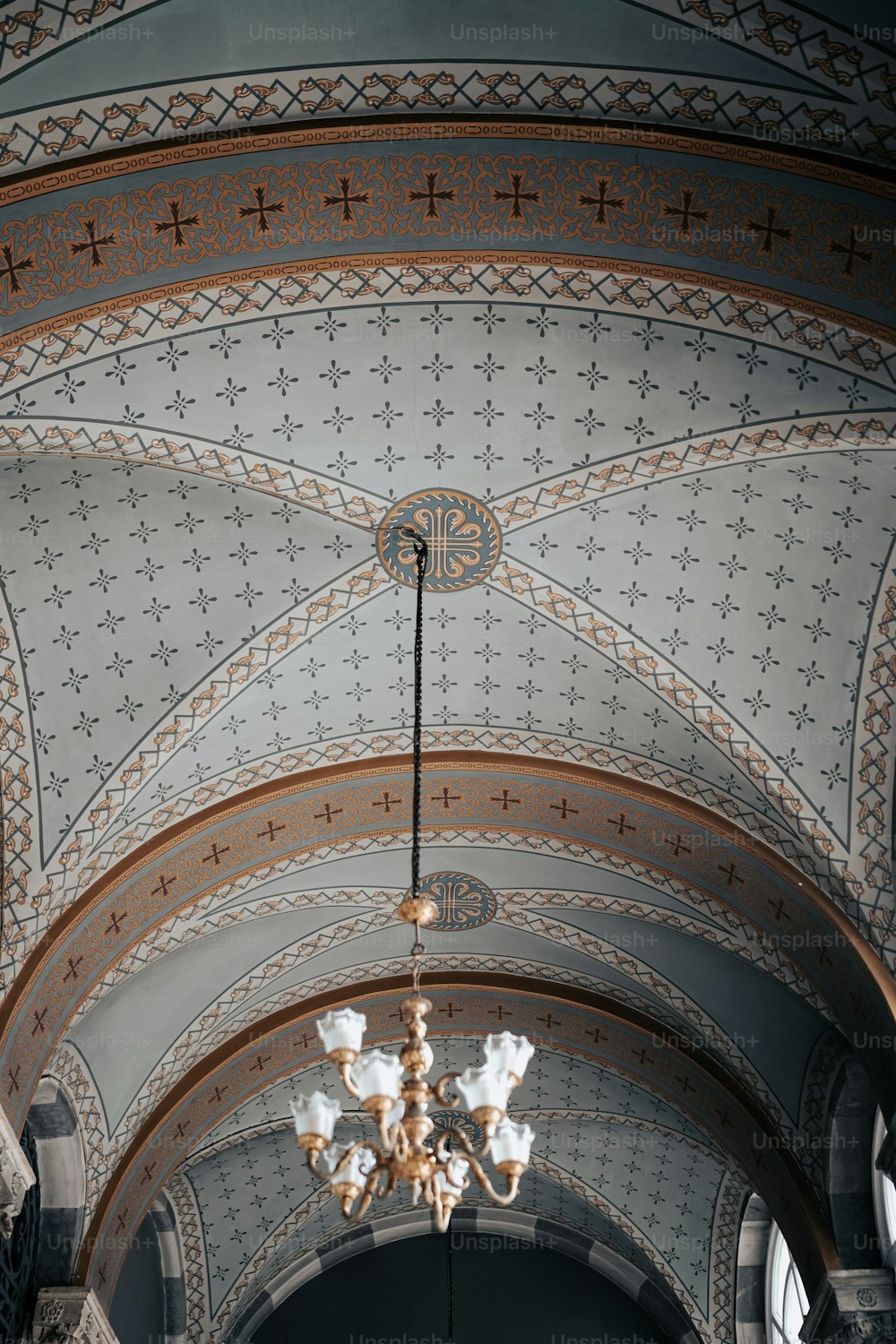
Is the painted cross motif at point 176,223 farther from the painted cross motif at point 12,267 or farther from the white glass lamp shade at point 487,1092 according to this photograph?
the white glass lamp shade at point 487,1092

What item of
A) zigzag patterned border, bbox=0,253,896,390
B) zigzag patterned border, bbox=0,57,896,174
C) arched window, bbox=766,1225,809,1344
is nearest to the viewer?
zigzag patterned border, bbox=0,57,896,174

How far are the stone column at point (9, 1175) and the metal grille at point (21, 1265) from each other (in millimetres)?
1474

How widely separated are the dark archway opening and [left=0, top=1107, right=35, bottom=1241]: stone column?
7.60 m

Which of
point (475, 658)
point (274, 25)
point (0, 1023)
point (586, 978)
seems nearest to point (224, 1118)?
point (586, 978)

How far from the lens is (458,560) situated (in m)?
7.95

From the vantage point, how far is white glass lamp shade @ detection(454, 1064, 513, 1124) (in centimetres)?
552

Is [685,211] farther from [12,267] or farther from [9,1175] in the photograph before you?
[9,1175]

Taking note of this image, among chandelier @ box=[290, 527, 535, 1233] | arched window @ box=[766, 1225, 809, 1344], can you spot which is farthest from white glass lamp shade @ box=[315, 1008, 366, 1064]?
arched window @ box=[766, 1225, 809, 1344]

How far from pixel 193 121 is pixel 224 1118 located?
29.1 ft

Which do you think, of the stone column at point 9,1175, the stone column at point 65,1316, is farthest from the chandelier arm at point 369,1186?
the stone column at point 65,1316

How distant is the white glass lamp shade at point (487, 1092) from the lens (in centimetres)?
552

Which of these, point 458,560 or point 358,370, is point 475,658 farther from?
point 358,370

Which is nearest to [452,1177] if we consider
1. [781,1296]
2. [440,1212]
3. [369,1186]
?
[440,1212]

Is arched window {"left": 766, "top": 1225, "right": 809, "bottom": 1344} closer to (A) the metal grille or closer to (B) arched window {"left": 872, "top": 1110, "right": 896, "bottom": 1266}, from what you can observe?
(B) arched window {"left": 872, "top": 1110, "right": 896, "bottom": 1266}
